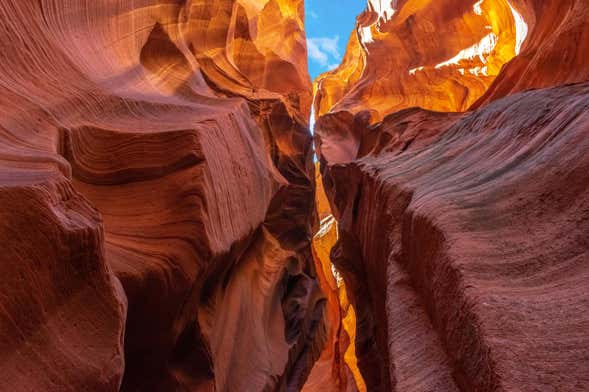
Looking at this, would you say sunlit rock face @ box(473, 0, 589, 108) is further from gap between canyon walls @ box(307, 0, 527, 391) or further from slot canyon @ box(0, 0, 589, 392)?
gap between canyon walls @ box(307, 0, 527, 391)

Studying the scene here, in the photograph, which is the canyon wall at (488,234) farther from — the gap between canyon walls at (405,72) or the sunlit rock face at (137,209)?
the gap between canyon walls at (405,72)

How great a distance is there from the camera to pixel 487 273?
2.73 metres

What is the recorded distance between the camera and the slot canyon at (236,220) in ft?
8.60

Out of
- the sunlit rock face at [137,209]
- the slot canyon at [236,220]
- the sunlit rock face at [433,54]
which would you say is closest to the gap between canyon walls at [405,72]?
the sunlit rock face at [433,54]

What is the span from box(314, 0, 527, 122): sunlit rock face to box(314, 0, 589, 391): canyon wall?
3.43 m

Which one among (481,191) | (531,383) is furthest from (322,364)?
(531,383)

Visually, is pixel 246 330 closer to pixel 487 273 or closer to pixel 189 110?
pixel 189 110

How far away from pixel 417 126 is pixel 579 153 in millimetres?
5144

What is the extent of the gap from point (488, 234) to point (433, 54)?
12.1 m

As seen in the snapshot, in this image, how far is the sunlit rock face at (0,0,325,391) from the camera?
9.18ft

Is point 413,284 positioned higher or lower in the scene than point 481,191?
lower

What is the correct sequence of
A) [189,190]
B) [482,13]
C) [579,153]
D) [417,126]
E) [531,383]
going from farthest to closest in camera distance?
[482,13] → [417,126] → [189,190] → [579,153] → [531,383]

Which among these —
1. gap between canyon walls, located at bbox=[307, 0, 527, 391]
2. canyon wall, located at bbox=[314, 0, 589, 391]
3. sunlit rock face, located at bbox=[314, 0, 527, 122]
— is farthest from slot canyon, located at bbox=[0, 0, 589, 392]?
sunlit rock face, located at bbox=[314, 0, 527, 122]

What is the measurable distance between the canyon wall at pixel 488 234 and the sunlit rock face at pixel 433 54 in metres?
3.43
